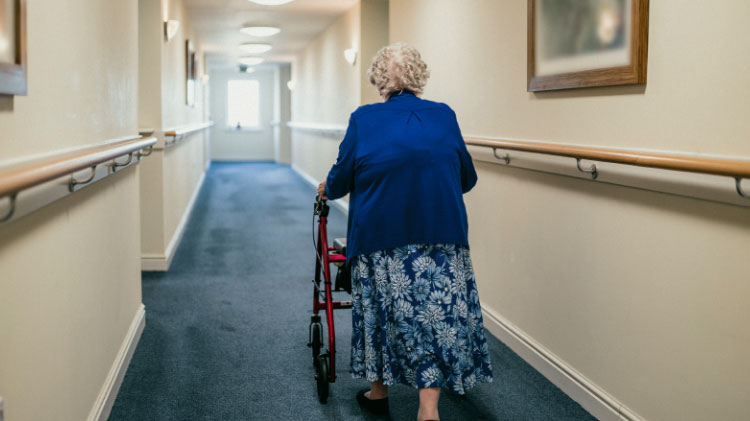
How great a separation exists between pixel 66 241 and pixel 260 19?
864 centimetres

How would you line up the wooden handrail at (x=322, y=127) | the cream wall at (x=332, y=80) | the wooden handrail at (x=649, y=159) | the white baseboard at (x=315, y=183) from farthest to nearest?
the wooden handrail at (x=322, y=127) → the white baseboard at (x=315, y=183) → the cream wall at (x=332, y=80) → the wooden handrail at (x=649, y=159)

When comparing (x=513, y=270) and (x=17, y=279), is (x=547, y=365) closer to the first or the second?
(x=513, y=270)

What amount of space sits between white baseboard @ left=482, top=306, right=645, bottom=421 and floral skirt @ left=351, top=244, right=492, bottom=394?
23.1 inches

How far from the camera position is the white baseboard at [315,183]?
962 centimetres

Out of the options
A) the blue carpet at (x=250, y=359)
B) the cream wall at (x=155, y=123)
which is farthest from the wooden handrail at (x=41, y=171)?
the cream wall at (x=155, y=123)

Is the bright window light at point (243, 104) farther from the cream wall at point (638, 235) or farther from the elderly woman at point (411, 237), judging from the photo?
the elderly woman at point (411, 237)

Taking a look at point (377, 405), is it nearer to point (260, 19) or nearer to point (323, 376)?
point (323, 376)

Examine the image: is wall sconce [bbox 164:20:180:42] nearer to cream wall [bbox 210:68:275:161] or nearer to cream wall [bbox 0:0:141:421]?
cream wall [bbox 0:0:141:421]

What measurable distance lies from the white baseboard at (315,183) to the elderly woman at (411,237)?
21.3 ft

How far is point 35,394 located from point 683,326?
2.07 metres

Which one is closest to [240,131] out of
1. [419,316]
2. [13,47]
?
[419,316]

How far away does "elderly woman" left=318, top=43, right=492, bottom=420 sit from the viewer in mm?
2629

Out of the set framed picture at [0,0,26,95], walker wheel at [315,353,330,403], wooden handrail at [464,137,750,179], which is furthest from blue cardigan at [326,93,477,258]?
Answer: framed picture at [0,0,26,95]

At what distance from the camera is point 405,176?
8.59 feet
